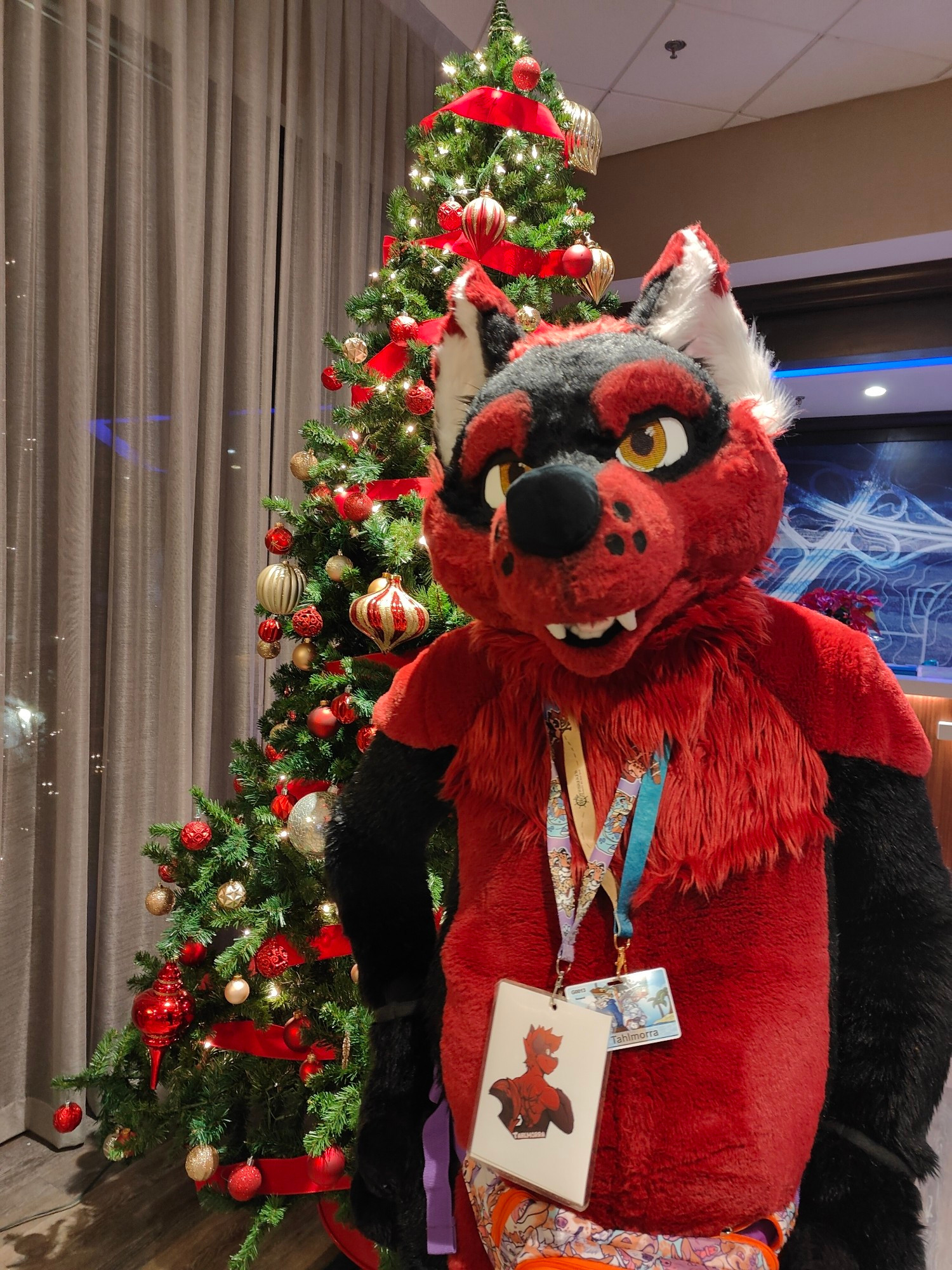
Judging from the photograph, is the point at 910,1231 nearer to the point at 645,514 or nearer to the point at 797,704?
the point at 797,704

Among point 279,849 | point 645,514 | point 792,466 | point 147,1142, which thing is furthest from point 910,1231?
point 792,466

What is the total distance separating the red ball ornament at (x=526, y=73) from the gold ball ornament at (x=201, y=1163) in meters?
1.83

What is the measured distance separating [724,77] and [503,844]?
2.52 metres

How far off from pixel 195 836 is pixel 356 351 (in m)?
0.91

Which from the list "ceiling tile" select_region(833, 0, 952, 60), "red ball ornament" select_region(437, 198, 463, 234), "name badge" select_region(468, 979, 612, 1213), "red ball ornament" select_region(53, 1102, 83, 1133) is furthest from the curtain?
"ceiling tile" select_region(833, 0, 952, 60)

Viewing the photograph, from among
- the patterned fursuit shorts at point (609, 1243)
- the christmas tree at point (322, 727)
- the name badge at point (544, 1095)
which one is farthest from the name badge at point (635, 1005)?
the christmas tree at point (322, 727)

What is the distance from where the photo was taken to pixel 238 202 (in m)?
1.94

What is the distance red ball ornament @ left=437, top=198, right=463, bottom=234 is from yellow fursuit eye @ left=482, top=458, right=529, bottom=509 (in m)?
Answer: 0.90

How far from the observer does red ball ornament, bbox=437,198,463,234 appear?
1.41m

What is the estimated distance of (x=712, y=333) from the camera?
70 centimetres

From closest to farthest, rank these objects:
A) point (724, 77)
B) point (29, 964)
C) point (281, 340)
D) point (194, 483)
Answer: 1. point (29, 964)
2. point (194, 483)
3. point (281, 340)
4. point (724, 77)

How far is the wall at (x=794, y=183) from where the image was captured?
2.34m

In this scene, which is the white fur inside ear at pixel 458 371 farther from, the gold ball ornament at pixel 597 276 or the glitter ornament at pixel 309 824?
the gold ball ornament at pixel 597 276

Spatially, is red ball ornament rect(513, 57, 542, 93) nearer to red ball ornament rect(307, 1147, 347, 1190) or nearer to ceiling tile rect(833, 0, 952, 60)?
ceiling tile rect(833, 0, 952, 60)
